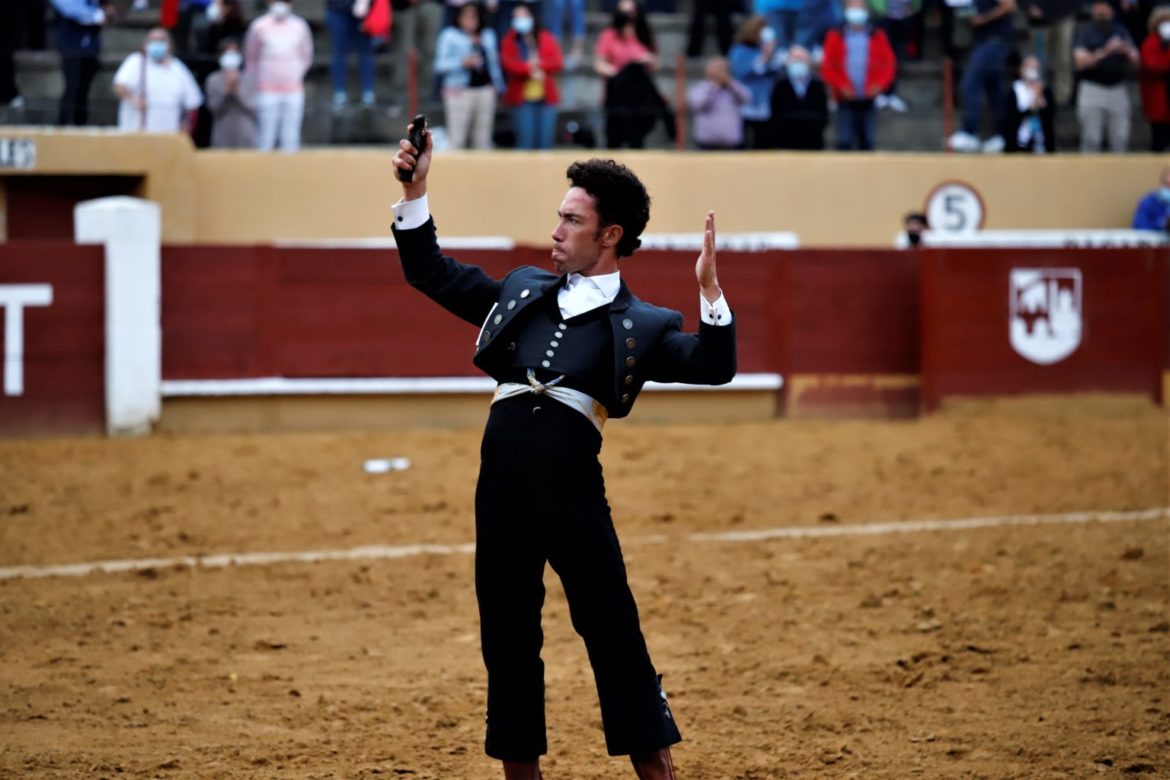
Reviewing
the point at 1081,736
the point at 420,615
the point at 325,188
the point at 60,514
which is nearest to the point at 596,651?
the point at 1081,736

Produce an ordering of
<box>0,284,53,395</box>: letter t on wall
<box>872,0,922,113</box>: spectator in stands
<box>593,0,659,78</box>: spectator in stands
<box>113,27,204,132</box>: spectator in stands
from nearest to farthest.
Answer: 1. <box>0,284,53,395</box>: letter t on wall
2. <box>113,27,204,132</box>: spectator in stands
3. <box>593,0,659,78</box>: spectator in stands
4. <box>872,0,922,113</box>: spectator in stands

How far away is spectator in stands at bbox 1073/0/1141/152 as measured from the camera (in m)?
16.4

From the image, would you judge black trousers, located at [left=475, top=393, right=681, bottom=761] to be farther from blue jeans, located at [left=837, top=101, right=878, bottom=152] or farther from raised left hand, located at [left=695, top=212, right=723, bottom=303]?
blue jeans, located at [left=837, top=101, right=878, bottom=152]

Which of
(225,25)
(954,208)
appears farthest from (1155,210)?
(225,25)

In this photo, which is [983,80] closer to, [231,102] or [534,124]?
[534,124]

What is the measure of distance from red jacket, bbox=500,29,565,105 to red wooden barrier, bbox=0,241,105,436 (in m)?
4.18

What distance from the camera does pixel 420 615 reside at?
7.63 metres

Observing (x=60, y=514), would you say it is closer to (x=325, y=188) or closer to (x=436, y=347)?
(x=436, y=347)

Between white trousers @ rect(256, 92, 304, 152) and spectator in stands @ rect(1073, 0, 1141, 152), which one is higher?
spectator in stands @ rect(1073, 0, 1141, 152)

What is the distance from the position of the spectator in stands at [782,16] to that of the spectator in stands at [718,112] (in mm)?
776

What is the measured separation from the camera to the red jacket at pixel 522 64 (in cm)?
1500

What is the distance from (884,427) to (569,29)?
16.9ft

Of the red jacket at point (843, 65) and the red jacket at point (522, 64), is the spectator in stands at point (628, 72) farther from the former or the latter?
the red jacket at point (843, 65)

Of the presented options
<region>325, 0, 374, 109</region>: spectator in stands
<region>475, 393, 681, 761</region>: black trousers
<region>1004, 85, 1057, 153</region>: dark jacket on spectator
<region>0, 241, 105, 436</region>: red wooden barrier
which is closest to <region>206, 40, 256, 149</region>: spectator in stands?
<region>325, 0, 374, 109</region>: spectator in stands
